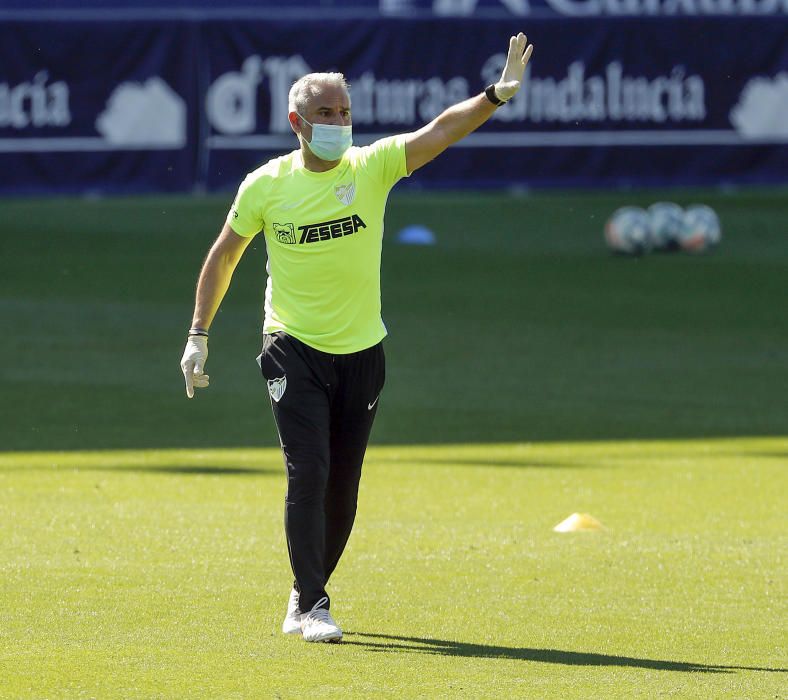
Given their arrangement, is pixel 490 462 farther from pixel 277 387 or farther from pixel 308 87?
pixel 308 87

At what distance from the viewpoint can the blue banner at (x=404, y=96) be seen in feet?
78.7

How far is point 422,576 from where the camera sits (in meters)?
7.97

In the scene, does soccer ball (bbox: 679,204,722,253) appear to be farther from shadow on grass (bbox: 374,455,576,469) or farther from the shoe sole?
the shoe sole

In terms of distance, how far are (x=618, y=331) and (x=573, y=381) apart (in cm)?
258

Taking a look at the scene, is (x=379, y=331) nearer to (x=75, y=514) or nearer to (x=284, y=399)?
(x=284, y=399)

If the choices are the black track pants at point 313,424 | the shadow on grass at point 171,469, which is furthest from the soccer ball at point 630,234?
the black track pants at point 313,424

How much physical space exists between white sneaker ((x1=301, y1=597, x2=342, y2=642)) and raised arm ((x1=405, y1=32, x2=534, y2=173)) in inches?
63.5

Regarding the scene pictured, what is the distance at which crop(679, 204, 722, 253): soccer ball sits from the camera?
73.5 feet

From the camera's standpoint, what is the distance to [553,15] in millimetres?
25125

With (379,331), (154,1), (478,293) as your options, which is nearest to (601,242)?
(478,293)

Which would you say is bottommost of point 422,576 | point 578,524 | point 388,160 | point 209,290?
point 578,524

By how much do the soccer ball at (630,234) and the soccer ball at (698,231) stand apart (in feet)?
1.82

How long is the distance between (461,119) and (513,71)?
0.27 metres

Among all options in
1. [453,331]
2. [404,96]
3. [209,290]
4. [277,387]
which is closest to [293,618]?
[277,387]
